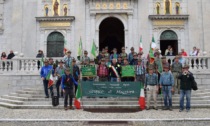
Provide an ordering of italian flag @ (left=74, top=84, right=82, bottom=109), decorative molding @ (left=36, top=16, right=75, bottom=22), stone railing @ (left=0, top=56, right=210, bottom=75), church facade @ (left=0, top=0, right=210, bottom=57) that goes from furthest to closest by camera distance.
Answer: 1. decorative molding @ (left=36, top=16, right=75, bottom=22)
2. church facade @ (left=0, top=0, right=210, bottom=57)
3. stone railing @ (left=0, top=56, right=210, bottom=75)
4. italian flag @ (left=74, top=84, right=82, bottom=109)

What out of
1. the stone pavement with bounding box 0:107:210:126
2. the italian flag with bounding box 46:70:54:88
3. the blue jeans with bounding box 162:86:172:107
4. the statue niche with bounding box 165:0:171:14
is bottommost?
the stone pavement with bounding box 0:107:210:126

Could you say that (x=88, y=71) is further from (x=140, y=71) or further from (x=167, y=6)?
(x=167, y=6)

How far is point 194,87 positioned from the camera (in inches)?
541

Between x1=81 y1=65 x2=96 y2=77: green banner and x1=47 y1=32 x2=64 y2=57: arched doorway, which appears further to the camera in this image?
x1=47 y1=32 x2=64 y2=57: arched doorway

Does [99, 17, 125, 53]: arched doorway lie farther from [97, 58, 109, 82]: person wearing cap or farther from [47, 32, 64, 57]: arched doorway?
[97, 58, 109, 82]: person wearing cap

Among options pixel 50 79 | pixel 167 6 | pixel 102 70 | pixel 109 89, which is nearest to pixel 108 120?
pixel 109 89

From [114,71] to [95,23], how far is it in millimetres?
11328

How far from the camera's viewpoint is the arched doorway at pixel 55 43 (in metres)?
26.3

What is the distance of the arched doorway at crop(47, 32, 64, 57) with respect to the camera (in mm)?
26266

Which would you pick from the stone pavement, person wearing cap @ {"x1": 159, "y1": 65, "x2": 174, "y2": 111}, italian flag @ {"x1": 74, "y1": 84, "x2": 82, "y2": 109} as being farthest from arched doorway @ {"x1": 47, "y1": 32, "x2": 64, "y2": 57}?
person wearing cap @ {"x1": 159, "y1": 65, "x2": 174, "y2": 111}

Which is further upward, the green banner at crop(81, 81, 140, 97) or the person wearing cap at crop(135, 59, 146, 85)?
the person wearing cap at crop(135, 59, 146, 85)

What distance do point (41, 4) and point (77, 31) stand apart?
4540 mm

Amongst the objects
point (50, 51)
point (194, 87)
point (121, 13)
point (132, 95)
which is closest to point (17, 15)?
point (50, 51)

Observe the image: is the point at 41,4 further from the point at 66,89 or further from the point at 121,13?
the point at 66,89
